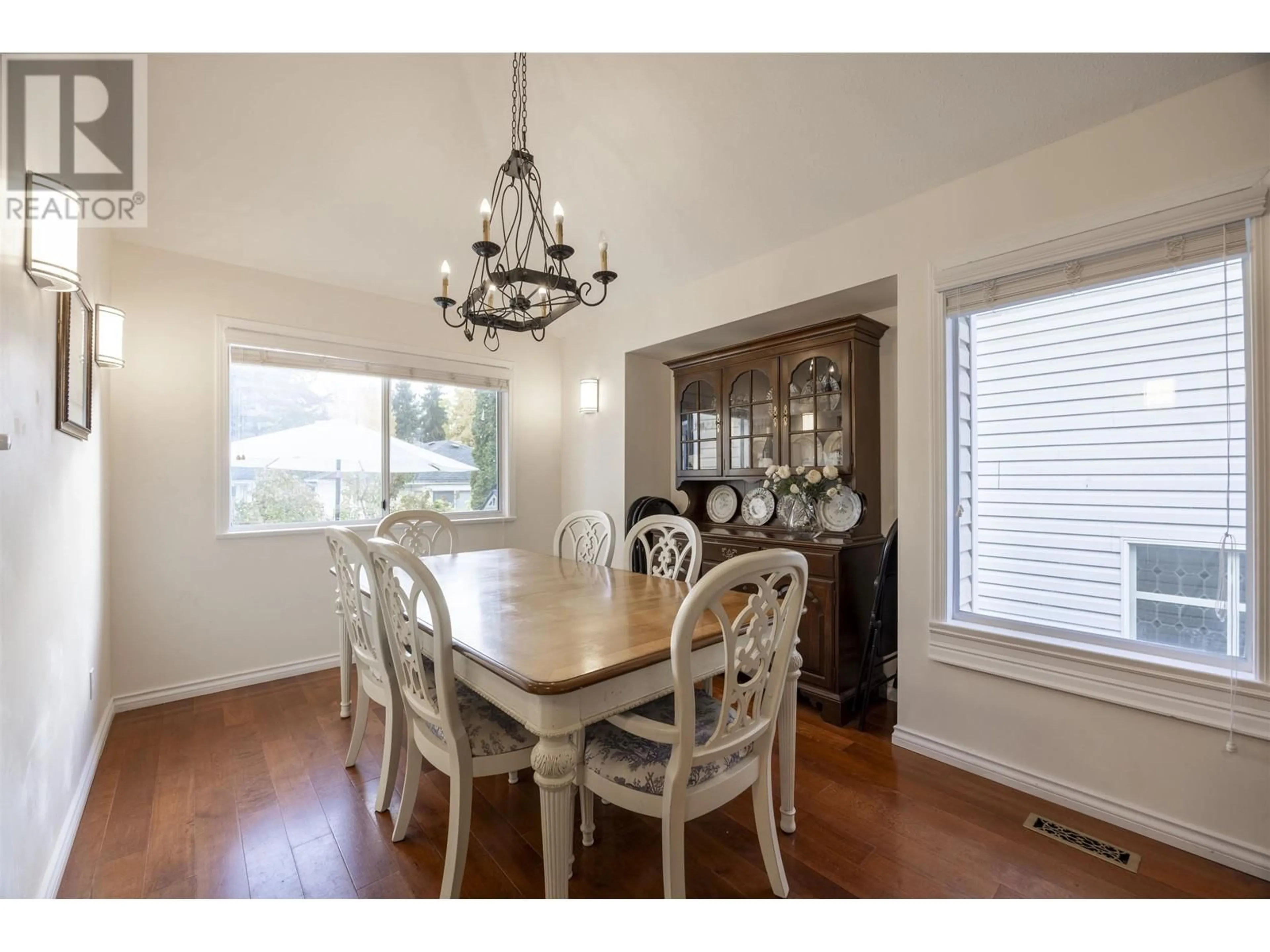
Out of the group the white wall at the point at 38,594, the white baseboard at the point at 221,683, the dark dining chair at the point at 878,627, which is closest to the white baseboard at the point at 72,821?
the white wall at the point at 38,594

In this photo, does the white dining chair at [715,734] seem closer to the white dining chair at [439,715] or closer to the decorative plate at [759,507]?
the white dining chair at [439,715]

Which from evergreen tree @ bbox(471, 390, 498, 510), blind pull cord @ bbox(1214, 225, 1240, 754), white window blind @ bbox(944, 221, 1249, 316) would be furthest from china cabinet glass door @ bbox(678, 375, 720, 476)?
blind pull cord @ bbox(1214, 225, 1240, 754)

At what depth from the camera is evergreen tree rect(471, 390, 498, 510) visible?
3.97m

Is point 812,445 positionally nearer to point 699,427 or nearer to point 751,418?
point 751,418

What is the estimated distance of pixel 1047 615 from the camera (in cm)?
200

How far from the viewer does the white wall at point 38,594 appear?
113 cm

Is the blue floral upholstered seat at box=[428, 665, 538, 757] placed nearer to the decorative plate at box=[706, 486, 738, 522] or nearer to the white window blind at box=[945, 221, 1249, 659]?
the white window blind at box=[945, 221, 1249, 659]

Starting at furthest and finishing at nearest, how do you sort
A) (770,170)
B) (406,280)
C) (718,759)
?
(406,280) → (770,170) → (718,759)

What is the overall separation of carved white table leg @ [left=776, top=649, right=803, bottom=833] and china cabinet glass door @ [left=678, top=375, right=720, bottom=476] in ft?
6.46

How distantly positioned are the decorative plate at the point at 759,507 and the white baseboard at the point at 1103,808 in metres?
1.35

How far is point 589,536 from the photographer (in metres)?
2.89
